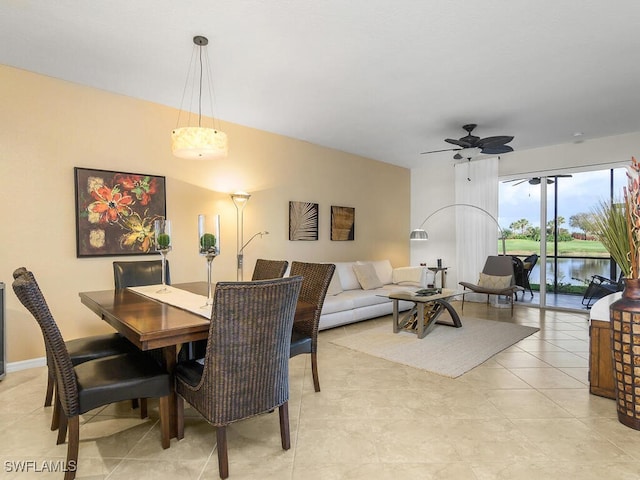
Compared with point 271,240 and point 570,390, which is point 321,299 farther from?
point 271,240

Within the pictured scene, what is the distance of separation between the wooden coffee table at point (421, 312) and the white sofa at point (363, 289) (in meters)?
0.59

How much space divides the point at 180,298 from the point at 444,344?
9.39ft

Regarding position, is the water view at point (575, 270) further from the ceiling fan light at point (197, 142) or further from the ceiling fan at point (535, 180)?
the ceiling fan light at point (197, 142)

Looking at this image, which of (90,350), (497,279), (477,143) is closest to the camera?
(90,350)

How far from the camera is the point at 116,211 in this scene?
3.71 m

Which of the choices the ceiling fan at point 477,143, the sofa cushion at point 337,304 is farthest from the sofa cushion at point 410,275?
the ceiling fan at point 477,143

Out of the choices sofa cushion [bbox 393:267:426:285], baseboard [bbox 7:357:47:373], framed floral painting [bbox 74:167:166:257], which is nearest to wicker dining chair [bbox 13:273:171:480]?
baseboard [bbox 7:357:47:373]

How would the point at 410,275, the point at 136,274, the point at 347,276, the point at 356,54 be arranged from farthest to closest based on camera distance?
the point at 410,275, the point at 347,276, the point at 136,274, the point at 356,54

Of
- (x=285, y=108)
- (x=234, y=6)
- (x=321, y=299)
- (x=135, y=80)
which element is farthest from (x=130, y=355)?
(x=285, y=108)

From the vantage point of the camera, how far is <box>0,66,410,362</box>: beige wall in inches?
126

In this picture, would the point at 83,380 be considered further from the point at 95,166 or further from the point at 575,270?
the point at 575,270

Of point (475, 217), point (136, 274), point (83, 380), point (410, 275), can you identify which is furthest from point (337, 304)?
point (475, 217)

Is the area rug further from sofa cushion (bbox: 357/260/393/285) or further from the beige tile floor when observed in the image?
sofa cushion (bbox: 357/260/393/285)

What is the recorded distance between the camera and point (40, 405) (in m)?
2.57
